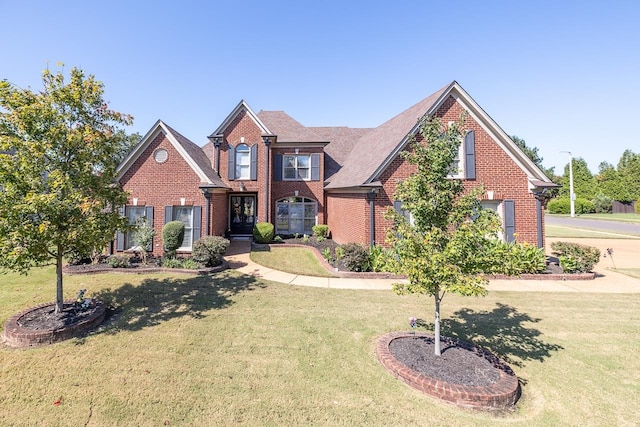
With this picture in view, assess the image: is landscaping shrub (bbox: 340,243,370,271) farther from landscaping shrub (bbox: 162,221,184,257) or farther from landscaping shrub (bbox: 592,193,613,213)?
A: landscaping shrub (bbox: 592,193,613,213)

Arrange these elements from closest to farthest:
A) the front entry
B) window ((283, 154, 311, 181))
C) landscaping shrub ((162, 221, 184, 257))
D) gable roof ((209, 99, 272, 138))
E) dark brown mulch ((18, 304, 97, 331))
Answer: dark brown mulch ((18, 304, 97, 331)) → landscaping shrub ((162, 221, 184, 257)) → gable roof ((209, 99, 272, 138)) → the front entry → window ((283, 154, 311, 181))

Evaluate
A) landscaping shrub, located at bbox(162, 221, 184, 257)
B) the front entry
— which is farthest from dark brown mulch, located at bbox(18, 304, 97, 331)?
the front entry

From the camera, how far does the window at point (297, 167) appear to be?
18.9 meters

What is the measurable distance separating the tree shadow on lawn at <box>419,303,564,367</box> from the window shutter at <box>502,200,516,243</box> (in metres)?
5.60

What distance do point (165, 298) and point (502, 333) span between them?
9450 millimetres

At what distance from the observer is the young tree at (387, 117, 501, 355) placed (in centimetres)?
469

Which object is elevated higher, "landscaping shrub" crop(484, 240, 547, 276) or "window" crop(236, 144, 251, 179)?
"window" crop(236, 144, 251, 179)

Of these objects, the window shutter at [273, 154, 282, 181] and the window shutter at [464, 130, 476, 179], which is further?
the window shutter at [273, 154, 282, 181]

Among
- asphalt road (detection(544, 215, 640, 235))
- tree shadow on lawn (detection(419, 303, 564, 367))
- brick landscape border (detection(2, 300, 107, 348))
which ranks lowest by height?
tree shadow on lawn (detection(419, 303, 564, 367))

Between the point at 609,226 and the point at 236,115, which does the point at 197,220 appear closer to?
the point at 236,115

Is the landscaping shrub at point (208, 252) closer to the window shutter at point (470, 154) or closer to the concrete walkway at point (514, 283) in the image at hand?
the concrete walkway at point (514, 283)

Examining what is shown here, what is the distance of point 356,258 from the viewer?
10898 millimetres

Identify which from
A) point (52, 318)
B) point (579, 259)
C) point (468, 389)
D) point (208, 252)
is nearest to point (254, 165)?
point (208, 252)

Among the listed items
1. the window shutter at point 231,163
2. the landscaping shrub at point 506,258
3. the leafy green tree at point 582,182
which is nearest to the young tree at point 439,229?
the landscaping shrub at point 506,258
